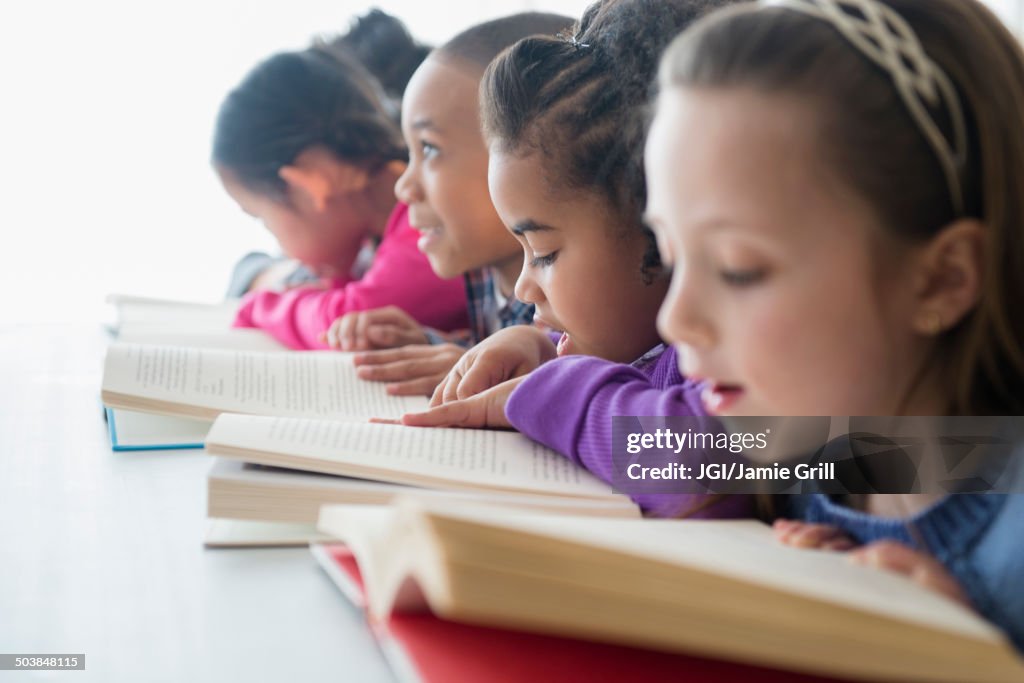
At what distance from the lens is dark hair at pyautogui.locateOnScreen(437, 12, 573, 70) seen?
124cm

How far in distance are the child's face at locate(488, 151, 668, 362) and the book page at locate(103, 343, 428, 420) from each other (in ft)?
0.65

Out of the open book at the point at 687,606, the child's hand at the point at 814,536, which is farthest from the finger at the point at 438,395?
the open book at the point at 687,606

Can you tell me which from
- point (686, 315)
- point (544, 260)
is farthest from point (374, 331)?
point (686, 315)

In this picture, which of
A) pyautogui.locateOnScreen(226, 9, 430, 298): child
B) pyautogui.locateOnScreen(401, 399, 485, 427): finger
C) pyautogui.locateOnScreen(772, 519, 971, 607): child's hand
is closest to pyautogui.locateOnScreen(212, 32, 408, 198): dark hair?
pyautogui.locateOnScreen(226, 9, 430, 298): child

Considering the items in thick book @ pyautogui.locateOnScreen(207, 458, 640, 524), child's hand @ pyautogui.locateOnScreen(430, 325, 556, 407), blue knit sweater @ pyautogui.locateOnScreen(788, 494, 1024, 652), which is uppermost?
blue knit sweater @ pyautogui.locateOnScreen(788, 494, 1024, 652)

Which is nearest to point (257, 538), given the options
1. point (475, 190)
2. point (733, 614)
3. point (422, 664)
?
point (422, 664)

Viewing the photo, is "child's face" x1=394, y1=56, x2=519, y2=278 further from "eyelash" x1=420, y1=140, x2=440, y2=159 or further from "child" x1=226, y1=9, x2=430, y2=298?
"child" x1=226, y1=9, x2=430, y2=298

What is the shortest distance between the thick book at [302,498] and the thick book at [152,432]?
0.27 meters

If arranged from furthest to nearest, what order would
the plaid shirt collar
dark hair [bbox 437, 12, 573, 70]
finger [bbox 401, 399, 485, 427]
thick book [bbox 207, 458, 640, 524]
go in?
1. the plaid shirt collar
2. dark hair [bbox 437, 12, 573, 70]
3. finger [bbox 401, 399, 485, 427]
4. thick book [bbox 207, 458, 640, 524]

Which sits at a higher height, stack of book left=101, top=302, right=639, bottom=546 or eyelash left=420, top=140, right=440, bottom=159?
eyelash left=420, top=140, right=440, bottom=159

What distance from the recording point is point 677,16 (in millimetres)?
891

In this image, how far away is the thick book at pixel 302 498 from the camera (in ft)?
2.17

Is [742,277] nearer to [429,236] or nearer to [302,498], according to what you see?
[302,498]

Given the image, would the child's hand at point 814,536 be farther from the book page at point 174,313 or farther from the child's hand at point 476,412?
the book page at point 174,313
